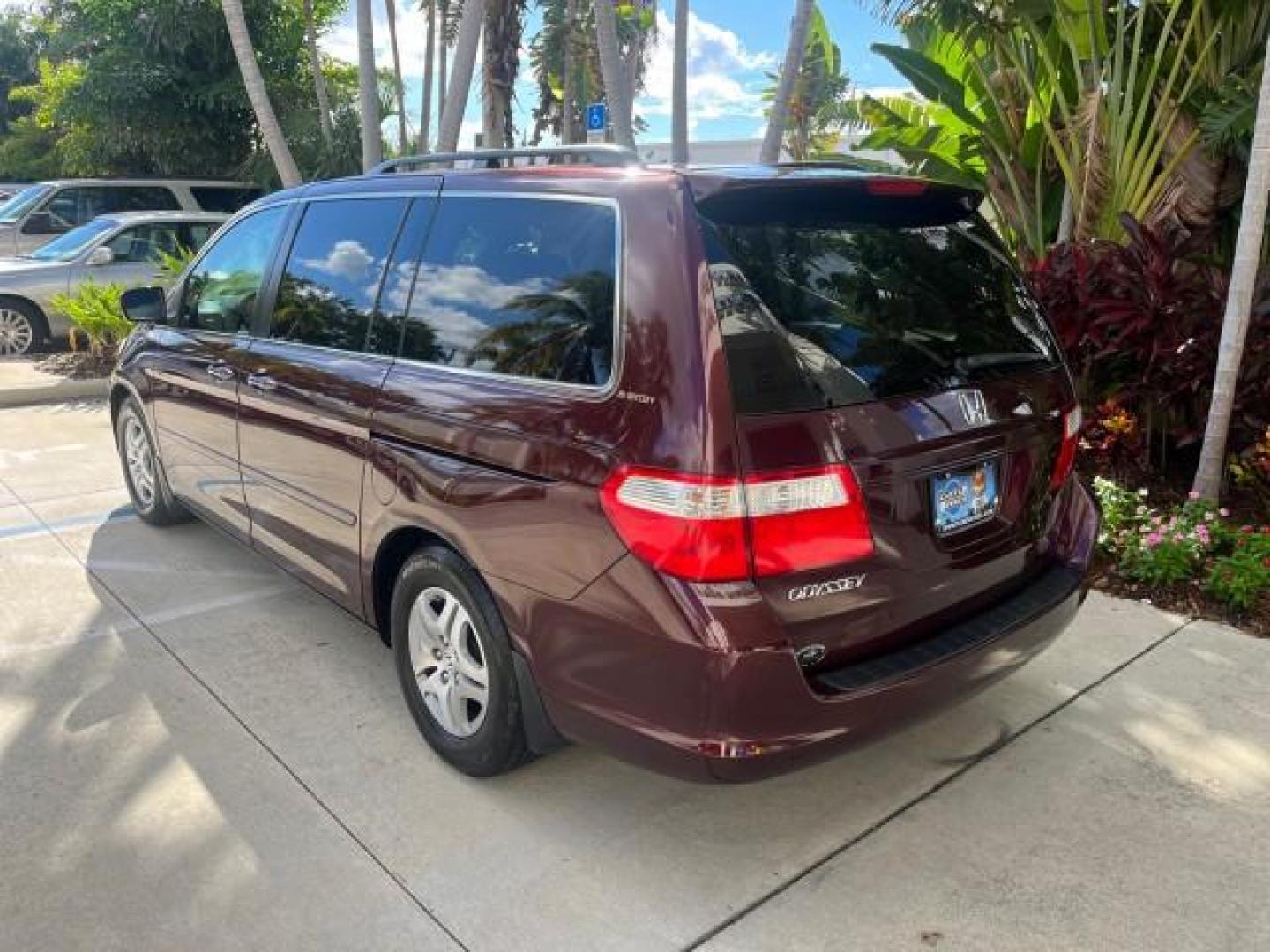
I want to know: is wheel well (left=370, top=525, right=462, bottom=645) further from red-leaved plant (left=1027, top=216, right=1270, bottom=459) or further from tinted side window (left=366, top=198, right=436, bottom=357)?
red-leaved plant (left=1027, top=216, right=1270, bottom=459)

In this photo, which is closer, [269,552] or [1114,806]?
[1114,806]

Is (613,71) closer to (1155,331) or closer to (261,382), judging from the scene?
(1155,331)

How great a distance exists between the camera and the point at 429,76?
72.1 feet

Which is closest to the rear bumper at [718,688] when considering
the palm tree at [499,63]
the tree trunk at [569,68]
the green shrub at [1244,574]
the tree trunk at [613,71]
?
the green shrub at [1244,574]

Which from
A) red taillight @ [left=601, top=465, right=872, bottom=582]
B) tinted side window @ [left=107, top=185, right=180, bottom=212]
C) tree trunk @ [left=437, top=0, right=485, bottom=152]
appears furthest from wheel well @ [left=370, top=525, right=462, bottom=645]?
tinted side window @ [left=107, top=185, right=180, bottom=212]

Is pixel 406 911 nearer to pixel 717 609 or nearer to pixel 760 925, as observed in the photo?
pixel 760 925

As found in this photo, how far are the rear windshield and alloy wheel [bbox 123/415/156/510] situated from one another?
3.94m

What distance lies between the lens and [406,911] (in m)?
2.48

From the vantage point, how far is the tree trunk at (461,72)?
9.20 m

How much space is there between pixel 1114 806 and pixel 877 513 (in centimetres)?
132

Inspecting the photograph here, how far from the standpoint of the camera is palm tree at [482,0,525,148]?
19.1 m

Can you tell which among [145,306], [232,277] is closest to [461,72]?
[145,306]

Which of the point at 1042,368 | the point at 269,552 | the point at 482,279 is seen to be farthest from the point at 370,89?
the point at 1042,368

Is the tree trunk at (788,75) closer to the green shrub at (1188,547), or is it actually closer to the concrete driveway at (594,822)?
the green shrub at (1188,547)
